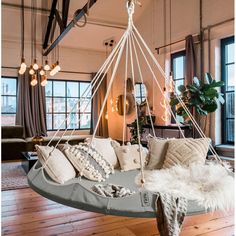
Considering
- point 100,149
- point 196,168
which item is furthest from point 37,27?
point 196,168

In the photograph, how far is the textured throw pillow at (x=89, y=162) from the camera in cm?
262

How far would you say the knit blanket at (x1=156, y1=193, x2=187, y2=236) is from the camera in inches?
62.9

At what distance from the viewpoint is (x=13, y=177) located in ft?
13.8

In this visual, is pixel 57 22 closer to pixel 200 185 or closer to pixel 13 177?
pixel 13 177

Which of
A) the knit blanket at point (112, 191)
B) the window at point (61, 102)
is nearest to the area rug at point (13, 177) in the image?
the knit blanket at point (112, 191)

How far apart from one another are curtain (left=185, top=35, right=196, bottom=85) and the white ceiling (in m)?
2.01

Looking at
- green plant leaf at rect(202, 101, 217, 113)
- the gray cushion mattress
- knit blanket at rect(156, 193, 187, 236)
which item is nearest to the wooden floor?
the gray cushion mattress

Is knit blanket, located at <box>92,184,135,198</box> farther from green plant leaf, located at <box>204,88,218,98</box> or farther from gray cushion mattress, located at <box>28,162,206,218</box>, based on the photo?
green plant leaf, located at <box>204,88,218,98</box>

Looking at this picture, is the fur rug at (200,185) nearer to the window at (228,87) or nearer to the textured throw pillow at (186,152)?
the textured throw pillow at (186,152)

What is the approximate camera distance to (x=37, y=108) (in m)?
7.08

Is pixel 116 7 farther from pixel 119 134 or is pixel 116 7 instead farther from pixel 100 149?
pixel 100 149

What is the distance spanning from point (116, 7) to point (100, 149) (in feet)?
15.5

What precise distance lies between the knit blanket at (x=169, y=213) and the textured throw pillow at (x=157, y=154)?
139 cm

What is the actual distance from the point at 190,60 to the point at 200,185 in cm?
383
